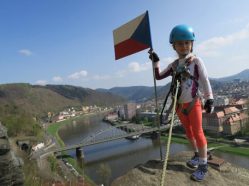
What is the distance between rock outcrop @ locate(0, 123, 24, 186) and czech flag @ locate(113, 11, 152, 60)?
2.60 metres

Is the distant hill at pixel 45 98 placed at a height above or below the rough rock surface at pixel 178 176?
above

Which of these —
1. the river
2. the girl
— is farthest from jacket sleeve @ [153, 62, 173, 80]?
the river

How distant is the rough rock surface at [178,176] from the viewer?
10.7 ft

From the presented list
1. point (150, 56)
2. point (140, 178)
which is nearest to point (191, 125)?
point (140, 178)

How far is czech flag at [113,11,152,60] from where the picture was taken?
4.12 meters

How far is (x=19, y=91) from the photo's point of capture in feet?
430

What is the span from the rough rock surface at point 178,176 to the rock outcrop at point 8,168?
99.0 inches

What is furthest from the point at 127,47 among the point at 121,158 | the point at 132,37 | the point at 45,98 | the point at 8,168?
the point at 45,98

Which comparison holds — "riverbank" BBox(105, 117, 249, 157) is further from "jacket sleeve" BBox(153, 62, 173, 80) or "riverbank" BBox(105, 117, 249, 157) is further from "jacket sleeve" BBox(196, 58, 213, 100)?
"jacket sleeve" BBox(196, 58, 213, 100)

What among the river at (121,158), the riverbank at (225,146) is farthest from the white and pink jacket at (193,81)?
the riverbank at (225,146)

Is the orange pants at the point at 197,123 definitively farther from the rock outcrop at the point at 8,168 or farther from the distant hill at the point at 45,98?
the distant hill at the point at 45,98

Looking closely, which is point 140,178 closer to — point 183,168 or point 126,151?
point 183,168

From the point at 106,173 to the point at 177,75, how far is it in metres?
19.9

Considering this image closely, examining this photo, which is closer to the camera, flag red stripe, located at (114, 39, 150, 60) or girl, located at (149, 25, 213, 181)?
girl, located at (149, 25, 213, 181)
